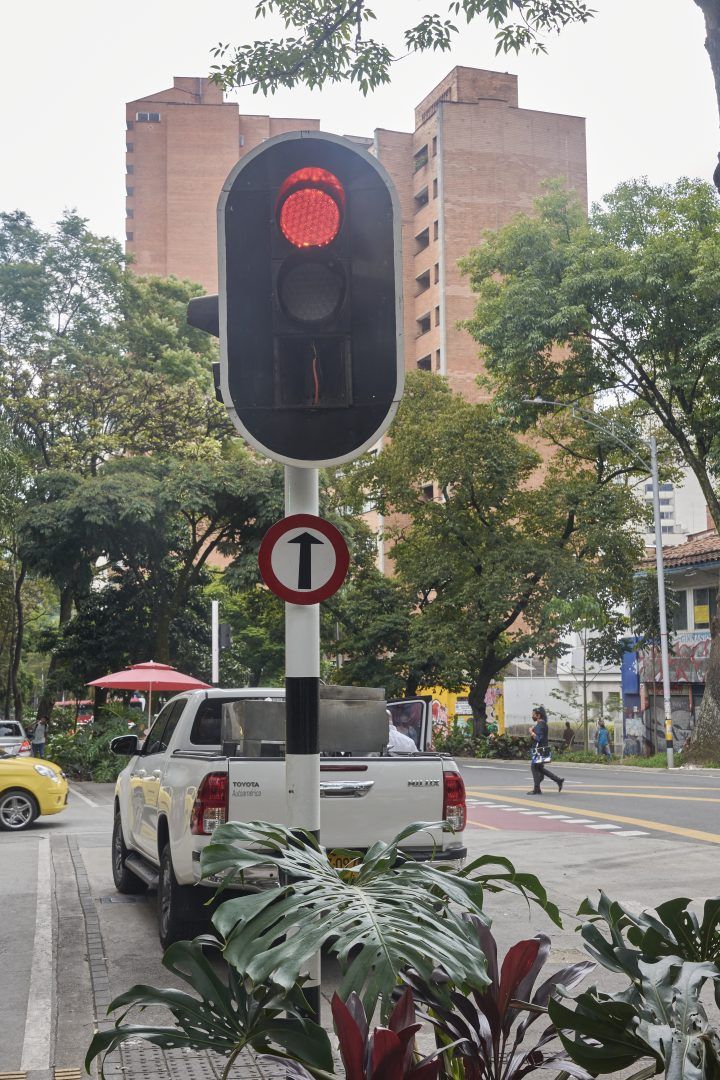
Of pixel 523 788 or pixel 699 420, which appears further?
pixel 699 420

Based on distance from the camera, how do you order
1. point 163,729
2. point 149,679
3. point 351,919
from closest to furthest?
1. point 351,919
2. point 163,729
3. point 149,679

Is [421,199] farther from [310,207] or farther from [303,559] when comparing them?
[303,559]

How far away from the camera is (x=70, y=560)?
3152 cm

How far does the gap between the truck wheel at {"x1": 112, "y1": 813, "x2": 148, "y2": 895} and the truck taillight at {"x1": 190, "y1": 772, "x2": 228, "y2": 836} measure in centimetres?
356

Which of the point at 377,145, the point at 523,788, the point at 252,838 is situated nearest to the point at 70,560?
the point at 523,788

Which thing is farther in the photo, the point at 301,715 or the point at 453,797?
the point at 453,797

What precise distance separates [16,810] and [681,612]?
105 feet

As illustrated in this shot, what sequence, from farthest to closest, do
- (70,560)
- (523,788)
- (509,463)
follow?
(509,463)
(70,560)
(523,788)

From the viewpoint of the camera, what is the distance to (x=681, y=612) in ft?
149

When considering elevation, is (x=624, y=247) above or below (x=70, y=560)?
above

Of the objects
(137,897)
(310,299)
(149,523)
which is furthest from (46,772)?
(310,299)

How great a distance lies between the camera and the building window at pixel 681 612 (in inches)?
1780

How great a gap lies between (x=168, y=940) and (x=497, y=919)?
2.67 m

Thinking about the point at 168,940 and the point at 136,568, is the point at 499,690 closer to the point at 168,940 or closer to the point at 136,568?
the point at 136,568
